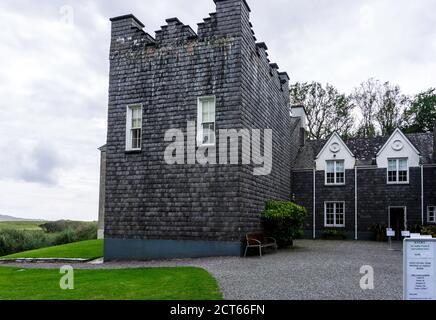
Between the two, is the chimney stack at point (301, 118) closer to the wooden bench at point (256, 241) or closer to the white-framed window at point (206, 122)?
the wooden bench at point (256, 241)

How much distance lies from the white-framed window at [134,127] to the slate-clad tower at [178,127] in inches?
1.6

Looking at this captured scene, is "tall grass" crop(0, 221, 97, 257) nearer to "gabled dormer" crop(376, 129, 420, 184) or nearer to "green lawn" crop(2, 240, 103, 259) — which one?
"green lawn" crop(2, 240, 103, 259)

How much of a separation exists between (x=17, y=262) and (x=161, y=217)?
257 inches

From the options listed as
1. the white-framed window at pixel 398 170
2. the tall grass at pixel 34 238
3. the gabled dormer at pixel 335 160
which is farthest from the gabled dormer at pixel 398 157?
the tall grass at pixel 34 238

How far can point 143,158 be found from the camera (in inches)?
670

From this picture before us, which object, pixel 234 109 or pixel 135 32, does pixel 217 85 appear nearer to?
pixel 234 109

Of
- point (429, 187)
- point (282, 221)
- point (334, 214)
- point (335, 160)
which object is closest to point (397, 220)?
point (429, 187)

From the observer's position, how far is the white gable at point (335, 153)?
28016mm

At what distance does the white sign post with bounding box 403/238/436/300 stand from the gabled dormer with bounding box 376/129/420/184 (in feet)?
70.4

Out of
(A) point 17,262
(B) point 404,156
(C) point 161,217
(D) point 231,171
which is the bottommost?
(A) point 17,262

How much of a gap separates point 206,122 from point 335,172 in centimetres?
1493

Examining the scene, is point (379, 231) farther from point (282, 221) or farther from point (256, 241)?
point (256, 241)

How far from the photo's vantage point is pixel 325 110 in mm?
42938

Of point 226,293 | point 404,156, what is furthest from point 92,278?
point 404,156
